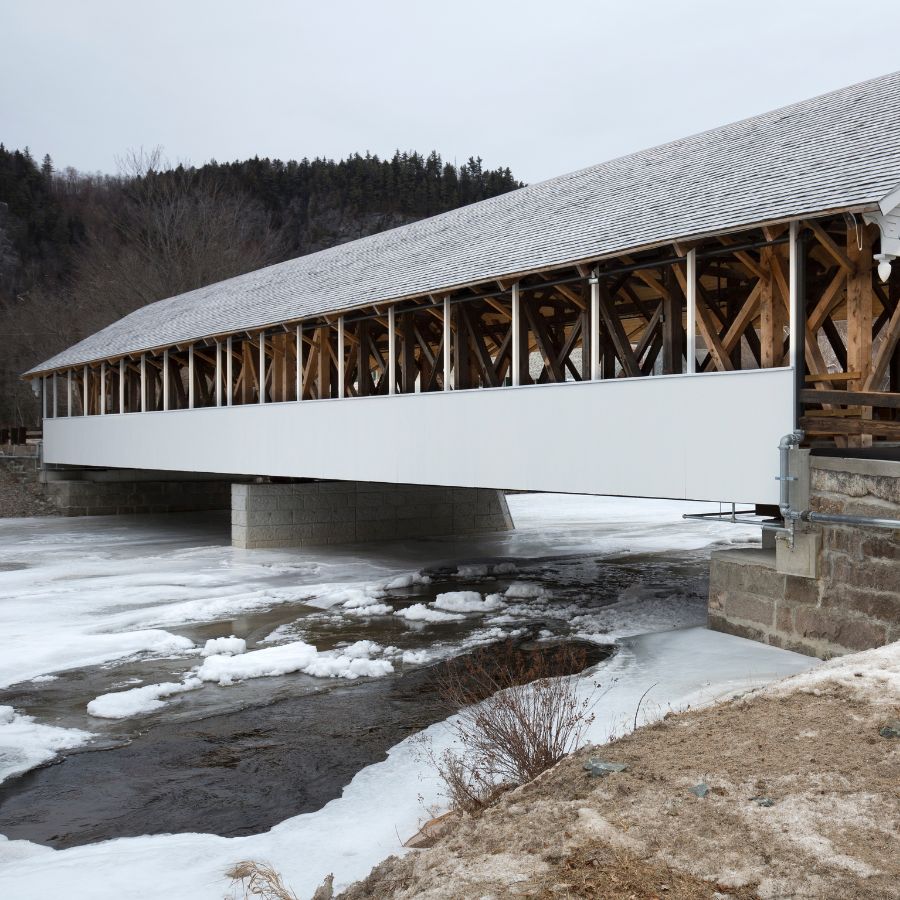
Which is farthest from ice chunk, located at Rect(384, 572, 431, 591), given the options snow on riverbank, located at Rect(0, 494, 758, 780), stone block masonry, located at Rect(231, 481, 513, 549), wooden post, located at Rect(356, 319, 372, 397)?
stone block masonry, located at Rect(231, 481, 513, 549)

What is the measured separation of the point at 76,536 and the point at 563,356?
13862 millimetres

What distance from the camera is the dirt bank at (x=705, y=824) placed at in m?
3.37

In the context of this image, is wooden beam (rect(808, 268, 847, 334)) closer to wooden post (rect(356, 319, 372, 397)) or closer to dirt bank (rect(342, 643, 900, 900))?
dirt bank (rect(342, 643, 900, 900))

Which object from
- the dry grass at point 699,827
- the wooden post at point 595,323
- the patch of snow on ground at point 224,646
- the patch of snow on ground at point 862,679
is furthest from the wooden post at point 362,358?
the dry grass at point 699,827

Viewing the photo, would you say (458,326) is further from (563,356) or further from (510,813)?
(510,813)

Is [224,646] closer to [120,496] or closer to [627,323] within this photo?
[627,323]

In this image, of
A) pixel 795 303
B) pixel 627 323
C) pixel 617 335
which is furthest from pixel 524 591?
pixel 627 323

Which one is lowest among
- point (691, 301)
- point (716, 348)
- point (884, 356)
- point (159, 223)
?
point (884, 356)

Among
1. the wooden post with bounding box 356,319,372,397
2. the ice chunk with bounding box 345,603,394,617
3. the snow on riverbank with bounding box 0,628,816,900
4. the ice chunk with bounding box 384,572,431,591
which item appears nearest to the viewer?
the snow on riverbank with bounding box 0,628,816,900

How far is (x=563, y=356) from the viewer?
43.3 ft

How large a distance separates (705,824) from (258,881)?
7.04ft

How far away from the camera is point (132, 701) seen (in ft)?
25.9

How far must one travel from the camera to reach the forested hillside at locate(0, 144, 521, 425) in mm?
48000

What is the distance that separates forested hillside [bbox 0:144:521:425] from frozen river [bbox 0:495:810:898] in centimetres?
3316
